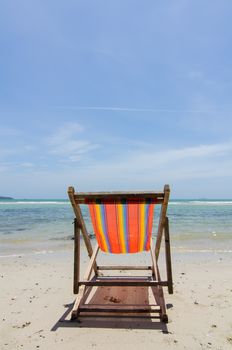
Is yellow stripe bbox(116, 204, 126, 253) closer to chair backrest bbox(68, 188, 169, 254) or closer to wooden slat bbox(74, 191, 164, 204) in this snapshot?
chair backrest bbox(68, 188, 169, 254)

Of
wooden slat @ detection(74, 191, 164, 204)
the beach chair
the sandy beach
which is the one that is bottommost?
the sandy beach

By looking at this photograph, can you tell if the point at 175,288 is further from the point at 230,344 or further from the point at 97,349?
the point at 97,349

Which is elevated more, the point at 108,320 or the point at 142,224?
the point at 142,224

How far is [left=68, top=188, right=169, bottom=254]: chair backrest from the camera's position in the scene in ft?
12.1

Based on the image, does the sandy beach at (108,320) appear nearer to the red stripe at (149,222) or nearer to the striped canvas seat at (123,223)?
the red stripe at (149,222)

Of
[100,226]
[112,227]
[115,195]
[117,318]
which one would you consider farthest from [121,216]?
[117,318]

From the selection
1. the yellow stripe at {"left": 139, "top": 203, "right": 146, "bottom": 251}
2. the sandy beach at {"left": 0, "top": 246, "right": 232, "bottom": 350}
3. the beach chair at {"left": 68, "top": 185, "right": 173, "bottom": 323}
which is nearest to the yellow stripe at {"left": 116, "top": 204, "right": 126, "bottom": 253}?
the beach chair at {"left": 68, "top": 185, "right": 173, "bottom": 323}

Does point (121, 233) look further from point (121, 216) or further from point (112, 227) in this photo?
point (121, 216)

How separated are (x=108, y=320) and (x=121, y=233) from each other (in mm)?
1169

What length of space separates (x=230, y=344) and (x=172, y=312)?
3.01 feet

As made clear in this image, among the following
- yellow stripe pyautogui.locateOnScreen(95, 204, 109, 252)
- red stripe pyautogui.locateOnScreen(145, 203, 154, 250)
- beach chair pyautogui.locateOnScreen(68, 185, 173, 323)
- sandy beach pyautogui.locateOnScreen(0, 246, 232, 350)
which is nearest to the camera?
sandy beach pyautogui.locateOnScreen(0, 246, 232, 350)

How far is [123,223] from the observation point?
4207 millimetres

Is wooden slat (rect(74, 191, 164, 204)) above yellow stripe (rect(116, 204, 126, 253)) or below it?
above

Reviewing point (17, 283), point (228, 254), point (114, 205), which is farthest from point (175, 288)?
point (228, 254)
